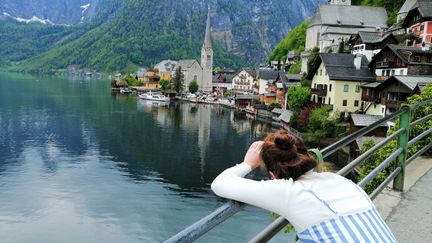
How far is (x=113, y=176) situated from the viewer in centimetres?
2444

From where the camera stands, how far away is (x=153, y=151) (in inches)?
1243

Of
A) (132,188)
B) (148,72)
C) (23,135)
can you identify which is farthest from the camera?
(148,72)

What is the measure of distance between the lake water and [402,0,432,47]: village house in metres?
16.2

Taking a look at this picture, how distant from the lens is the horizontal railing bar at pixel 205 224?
4.45 ft

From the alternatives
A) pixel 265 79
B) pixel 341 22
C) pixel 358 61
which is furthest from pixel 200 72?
pixel 358 61

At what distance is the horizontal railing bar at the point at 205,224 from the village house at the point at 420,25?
37198mm

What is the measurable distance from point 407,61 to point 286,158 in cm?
3008

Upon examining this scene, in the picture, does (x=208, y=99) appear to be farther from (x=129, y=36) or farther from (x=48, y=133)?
(x=129, y=36)

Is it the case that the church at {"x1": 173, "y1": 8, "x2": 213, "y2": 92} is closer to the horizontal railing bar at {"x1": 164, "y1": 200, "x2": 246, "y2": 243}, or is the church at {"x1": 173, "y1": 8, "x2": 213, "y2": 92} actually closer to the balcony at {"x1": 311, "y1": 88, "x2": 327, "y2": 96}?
the balcony at {"x1": 311, "y1": 88, "x2": 327, "y2": 96}

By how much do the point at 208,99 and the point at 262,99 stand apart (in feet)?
51.7

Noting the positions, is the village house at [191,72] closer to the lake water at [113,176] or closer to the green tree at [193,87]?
the green tree at [193,87]

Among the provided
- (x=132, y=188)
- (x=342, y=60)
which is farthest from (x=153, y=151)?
(x=342, y=60)

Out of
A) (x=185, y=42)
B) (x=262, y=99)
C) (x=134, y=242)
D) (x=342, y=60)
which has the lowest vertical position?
(x=134, y=242)

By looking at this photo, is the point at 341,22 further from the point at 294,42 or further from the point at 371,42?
the point at 371,42
